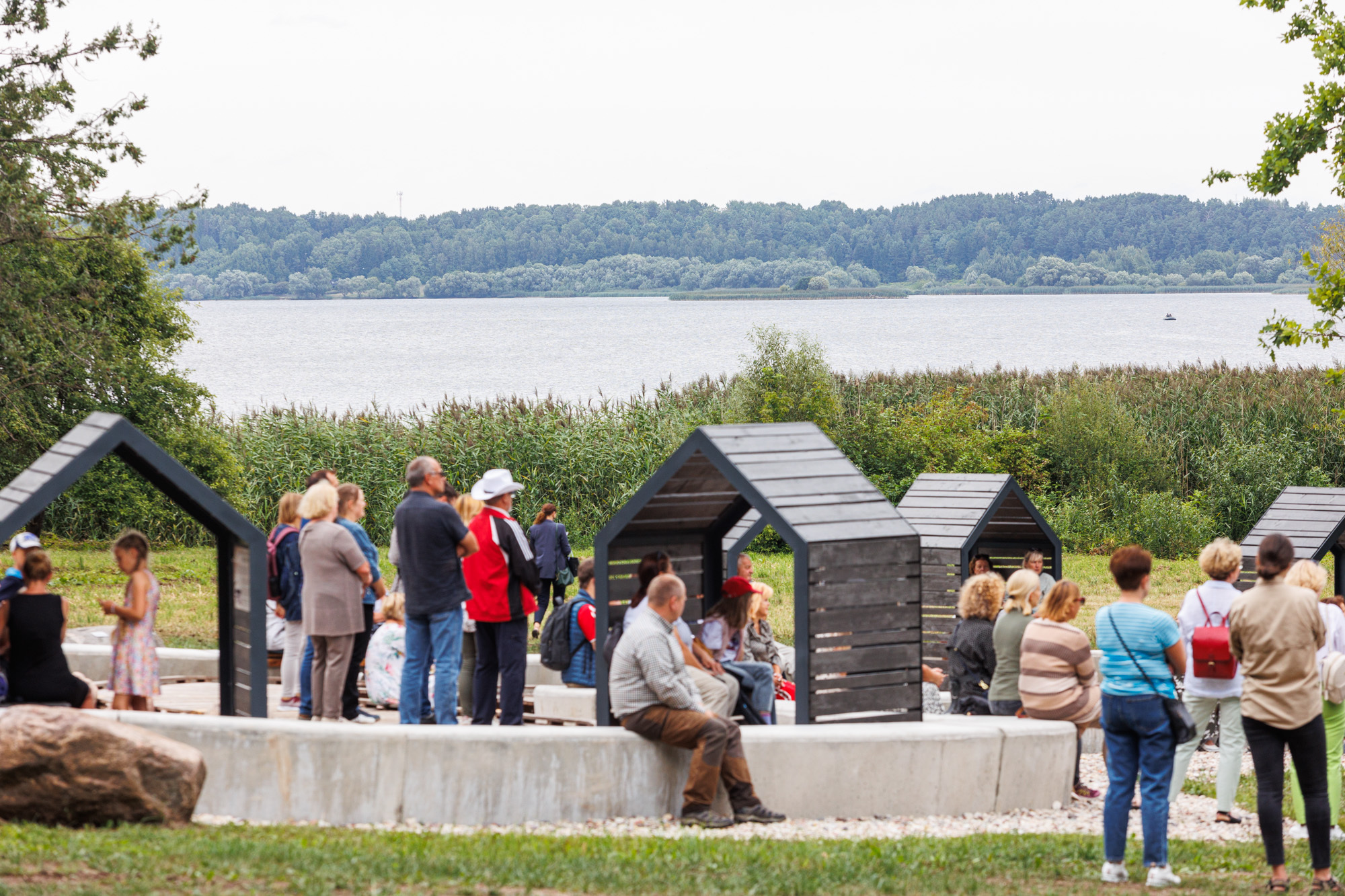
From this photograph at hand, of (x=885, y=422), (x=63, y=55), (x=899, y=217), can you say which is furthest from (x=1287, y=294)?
(x=63, y=55)

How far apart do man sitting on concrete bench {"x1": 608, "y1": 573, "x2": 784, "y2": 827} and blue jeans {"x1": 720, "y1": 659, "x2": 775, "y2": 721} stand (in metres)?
1.20

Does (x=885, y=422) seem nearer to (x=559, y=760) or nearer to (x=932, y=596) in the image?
(x=932, y=596)

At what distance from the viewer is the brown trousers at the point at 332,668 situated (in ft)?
26.9

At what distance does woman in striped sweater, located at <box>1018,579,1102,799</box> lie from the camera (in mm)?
7867

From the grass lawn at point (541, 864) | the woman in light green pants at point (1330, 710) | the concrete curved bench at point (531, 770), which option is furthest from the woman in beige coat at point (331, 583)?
the woman in light green pants at point (1330, 710)

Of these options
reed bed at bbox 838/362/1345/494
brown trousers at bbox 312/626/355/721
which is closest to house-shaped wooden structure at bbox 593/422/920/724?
brown trousers at bbox 312/626/355/721

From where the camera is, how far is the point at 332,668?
8.20 metres

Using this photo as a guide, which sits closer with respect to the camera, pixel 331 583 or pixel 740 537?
pixel 331 583

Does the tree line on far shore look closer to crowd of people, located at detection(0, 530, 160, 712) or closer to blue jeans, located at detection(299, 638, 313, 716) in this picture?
blue jeans, located at detection(299, 638, 313, 716)

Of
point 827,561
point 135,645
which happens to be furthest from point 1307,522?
point 135,645

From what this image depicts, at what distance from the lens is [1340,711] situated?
7.46m

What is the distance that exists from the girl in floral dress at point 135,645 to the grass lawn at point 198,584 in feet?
19.7

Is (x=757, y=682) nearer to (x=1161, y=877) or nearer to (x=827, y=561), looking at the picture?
(x=827, y=561)

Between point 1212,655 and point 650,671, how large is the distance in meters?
3.00
